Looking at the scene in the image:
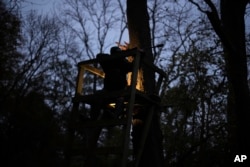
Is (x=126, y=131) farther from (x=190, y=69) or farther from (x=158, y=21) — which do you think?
(x=158, y=21)

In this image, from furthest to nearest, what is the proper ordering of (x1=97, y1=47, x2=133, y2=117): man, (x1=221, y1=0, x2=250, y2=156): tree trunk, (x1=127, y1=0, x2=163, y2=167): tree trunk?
(x1=127, y1=0, x2=163, y2=167): tree trunk < (x1=97, y1=47, x2=133, y2=117): man < (x1=221, y1=0, x2=250, y2=156): tree trunk

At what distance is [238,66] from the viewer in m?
4.86

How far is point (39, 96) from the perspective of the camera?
20172 mm

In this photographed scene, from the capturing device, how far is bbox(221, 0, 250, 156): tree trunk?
4.74m

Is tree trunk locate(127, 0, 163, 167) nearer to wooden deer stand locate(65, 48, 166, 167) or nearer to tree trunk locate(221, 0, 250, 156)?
wooden deer stand locate(65, 48, 166, 167)

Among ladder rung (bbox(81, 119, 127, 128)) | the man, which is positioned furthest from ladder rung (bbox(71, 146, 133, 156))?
the man

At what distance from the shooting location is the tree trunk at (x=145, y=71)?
16.8ft

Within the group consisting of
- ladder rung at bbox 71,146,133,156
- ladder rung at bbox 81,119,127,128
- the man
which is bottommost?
ladder rung at bbox 71,146,133,156

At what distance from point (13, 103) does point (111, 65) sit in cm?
1476

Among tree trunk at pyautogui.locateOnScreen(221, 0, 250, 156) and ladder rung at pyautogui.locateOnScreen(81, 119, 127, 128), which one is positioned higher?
tree trunk at pyautogui.locateOnScreen(221, 0, 250, 156)

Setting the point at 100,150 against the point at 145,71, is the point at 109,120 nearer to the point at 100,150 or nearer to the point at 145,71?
the point at 100,150

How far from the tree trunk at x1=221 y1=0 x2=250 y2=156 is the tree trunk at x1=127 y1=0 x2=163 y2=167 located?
4.22ft

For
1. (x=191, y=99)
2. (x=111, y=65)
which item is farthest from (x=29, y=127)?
(x=111, y=65)

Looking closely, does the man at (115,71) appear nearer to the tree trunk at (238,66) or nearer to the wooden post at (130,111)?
the wooden post at (130,111)
